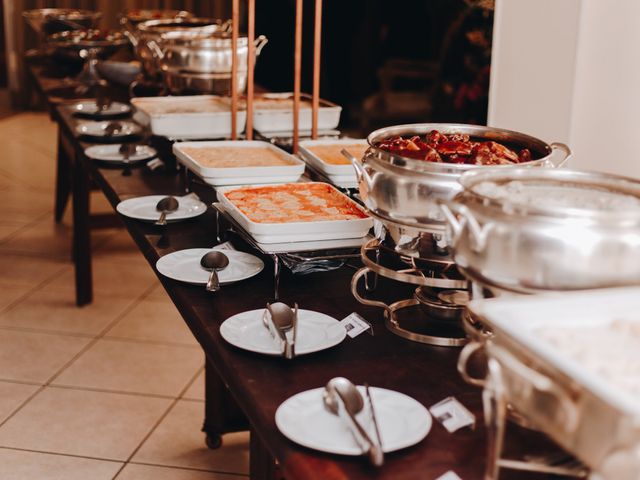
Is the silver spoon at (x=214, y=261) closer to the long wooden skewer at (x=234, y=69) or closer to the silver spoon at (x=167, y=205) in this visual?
the silver spoon at (x=167, y=205)

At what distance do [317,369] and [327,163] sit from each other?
0.87 metres

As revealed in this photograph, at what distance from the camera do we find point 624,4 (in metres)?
1.97

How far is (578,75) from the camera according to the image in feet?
6.82

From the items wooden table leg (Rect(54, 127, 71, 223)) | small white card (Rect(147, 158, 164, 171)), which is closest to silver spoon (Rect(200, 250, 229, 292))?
small white card (Rect(147, 158, 164, 171))

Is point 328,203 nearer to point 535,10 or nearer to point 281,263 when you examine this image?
point 281,263

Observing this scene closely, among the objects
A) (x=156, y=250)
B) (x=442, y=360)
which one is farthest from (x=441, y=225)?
(x=156, y=250)

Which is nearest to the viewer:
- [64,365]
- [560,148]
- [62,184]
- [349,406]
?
[349,406]

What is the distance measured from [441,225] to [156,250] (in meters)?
0.70

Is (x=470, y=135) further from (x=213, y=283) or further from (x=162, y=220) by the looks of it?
(x=162, y=220)

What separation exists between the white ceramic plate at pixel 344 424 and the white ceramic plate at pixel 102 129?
1.77 m

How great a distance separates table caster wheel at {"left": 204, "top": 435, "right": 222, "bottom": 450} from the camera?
228 centimetres

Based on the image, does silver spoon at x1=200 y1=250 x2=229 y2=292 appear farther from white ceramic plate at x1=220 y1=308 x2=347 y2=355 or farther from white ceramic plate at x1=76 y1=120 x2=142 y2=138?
white ceramic plate at x1=76 y1=120 x2=142 y2=138

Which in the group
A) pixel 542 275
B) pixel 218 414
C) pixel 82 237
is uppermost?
pixel 542 275

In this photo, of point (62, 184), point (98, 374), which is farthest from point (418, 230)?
point (62, 184)
